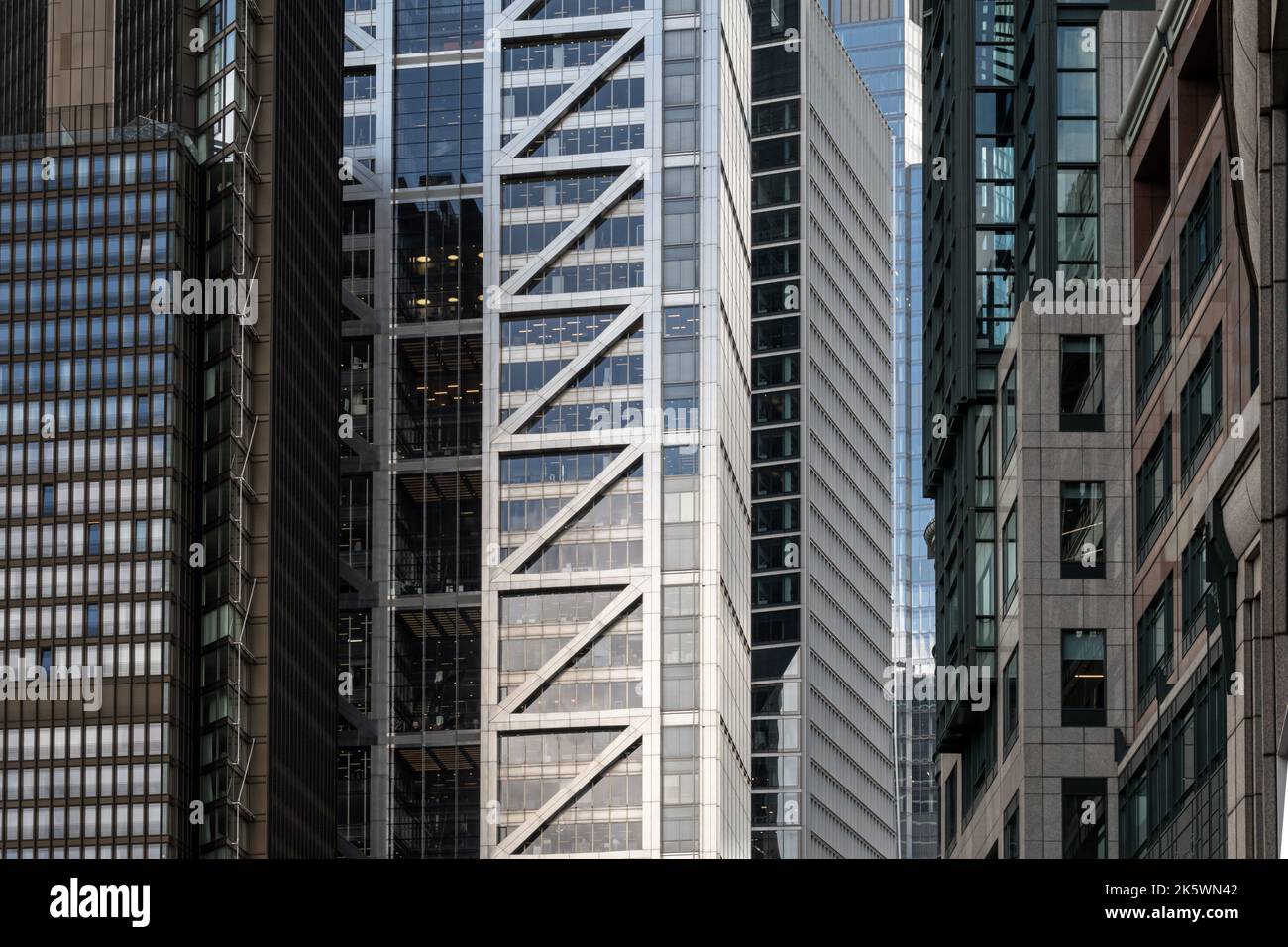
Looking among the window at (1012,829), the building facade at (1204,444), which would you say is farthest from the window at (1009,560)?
the building facade at (1204,444)

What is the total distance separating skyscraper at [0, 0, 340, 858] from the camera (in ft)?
497

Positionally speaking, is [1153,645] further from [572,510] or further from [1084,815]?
[572,510]

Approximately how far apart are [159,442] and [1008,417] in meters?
86.4

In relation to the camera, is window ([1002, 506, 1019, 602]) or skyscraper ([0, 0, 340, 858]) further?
skyscraper ([0, 0, 340, 858])

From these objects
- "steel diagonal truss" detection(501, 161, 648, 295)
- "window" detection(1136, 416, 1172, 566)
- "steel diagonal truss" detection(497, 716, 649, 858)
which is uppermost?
"steel diagonal truss" detection(501, 161, 648, 295)

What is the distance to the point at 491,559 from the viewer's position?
18950 centimetres

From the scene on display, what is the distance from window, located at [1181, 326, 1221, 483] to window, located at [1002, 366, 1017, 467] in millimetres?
22501

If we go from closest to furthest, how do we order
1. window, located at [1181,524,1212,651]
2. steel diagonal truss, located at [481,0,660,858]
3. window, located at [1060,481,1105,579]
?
window, located at [1181,524,1212,651] → window, located at [1060,481,1105,579] → steel diagonal truss, located at [481,0,660,858]

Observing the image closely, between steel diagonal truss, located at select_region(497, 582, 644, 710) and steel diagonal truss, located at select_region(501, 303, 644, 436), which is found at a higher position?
steel diagonal truss, located at select_region(501, 303, 644, 436)

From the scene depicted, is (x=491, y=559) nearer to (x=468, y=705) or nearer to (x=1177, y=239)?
(x=468, y=705)

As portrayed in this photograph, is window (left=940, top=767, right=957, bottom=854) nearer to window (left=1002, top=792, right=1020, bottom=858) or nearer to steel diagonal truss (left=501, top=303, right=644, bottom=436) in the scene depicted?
window (left=1002, top=792, right=1020, bottom=858)

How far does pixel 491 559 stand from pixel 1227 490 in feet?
482

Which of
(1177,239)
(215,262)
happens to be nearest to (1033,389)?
(1177,239)

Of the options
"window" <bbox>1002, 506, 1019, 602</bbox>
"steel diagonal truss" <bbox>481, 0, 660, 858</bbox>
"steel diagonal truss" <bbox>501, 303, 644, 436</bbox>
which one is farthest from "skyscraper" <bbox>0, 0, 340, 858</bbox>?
"window" <bbox>1002, 506, 1019, 602</bbox>
